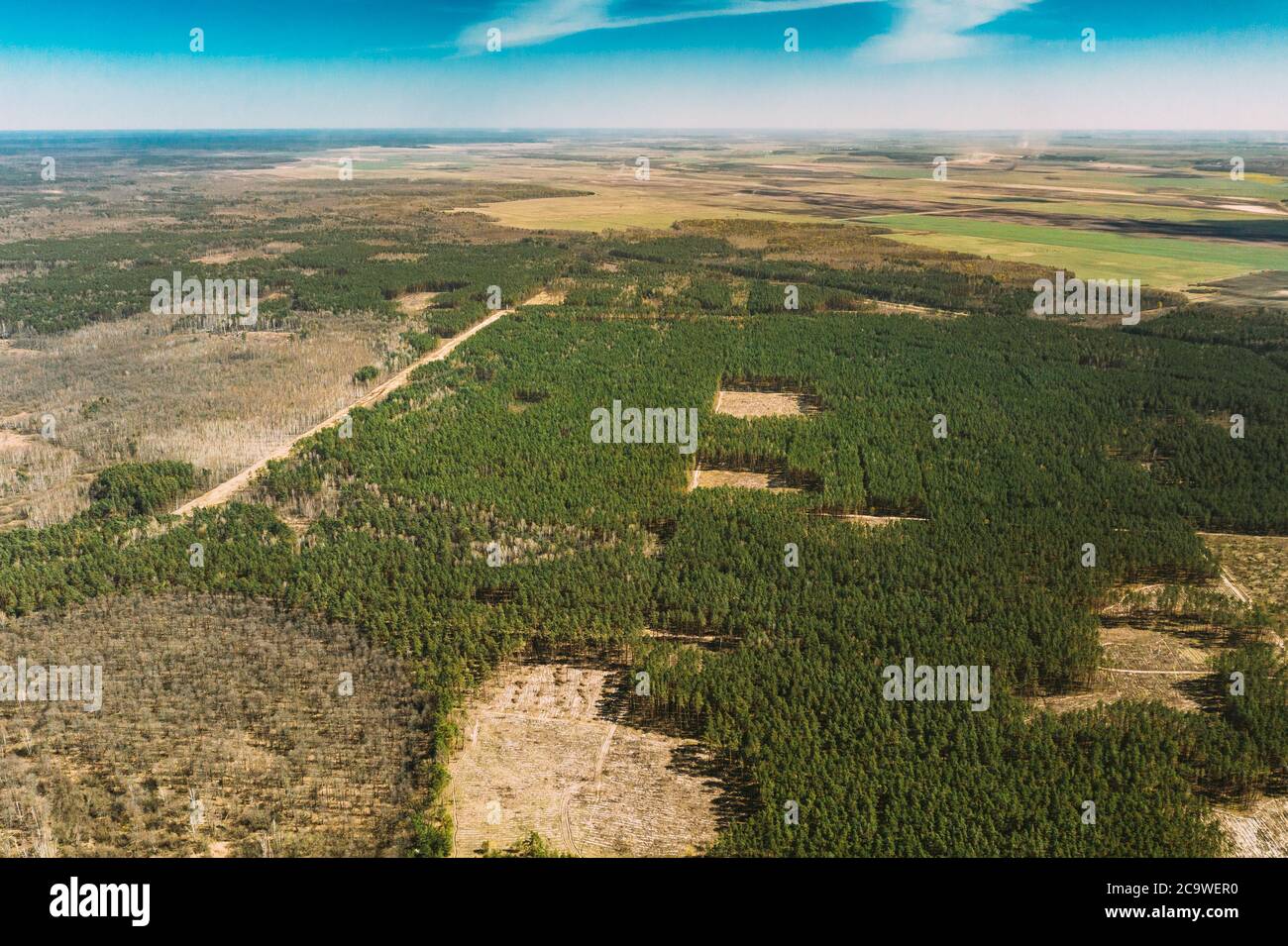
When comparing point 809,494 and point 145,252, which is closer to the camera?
point 809,494

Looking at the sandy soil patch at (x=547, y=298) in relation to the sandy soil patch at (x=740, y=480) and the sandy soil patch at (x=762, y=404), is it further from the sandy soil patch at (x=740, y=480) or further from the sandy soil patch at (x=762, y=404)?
the sandy soil patch at (x=740, y=480)

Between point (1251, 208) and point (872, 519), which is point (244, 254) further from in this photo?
point (1251, 208)

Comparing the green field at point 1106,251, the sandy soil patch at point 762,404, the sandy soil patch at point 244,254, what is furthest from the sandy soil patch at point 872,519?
the sandy soil patch at point 244,254

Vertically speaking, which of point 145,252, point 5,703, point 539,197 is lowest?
point 5,703

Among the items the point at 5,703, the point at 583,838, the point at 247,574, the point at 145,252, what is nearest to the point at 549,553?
the point at 247,574

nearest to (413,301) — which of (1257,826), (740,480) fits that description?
(740,480)

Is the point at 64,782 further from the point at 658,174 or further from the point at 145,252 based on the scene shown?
the point at 658,174
